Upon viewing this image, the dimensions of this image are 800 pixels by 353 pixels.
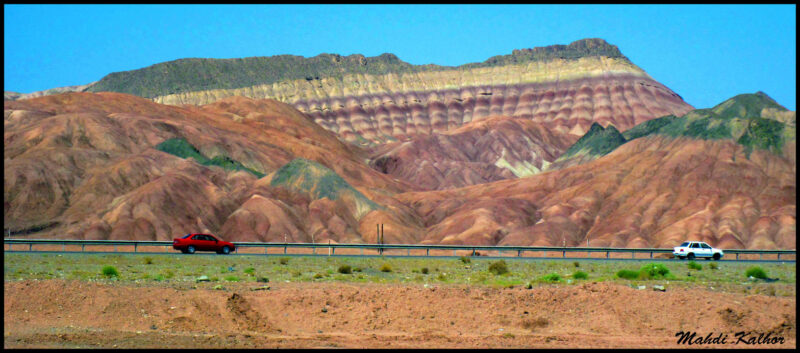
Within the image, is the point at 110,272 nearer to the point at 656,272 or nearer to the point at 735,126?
the point at 656,272

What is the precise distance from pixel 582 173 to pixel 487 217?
85.4 ft

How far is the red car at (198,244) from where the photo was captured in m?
56.3

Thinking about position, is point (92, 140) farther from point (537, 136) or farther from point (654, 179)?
point (537, 136)

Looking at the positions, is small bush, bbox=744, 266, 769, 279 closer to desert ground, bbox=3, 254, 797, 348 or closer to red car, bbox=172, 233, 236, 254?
desert ground, bbox=3, 254, 797, 348

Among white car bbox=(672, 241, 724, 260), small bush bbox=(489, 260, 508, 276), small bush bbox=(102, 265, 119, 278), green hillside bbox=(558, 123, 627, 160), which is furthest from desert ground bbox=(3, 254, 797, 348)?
green hillside bbox=(558, 123, 627, 160)

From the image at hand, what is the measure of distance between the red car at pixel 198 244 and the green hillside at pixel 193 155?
6283 cm

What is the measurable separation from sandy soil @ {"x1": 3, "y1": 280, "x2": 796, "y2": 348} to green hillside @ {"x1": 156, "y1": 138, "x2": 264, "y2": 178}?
325ft

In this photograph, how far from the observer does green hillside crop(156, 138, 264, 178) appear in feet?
398

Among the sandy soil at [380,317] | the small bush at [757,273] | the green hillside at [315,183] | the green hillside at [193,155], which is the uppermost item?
the green hillside at [193,155]

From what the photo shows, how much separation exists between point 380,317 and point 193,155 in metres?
107

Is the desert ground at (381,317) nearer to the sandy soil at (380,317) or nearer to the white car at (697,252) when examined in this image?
the sandy soil at (380,317)

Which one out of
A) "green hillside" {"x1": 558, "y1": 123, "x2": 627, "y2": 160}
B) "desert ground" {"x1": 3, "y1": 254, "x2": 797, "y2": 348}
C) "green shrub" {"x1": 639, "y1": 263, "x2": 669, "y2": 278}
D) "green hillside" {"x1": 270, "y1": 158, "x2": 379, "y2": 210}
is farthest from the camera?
"green hillside" {"x1": 558, "y1": 123, "x2": 627, "y2": 160}

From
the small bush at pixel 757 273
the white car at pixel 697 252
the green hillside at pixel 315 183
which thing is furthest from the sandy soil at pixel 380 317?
the green hillside at pixel 315 183

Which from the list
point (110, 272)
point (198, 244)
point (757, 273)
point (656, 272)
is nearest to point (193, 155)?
point (198, 244)
